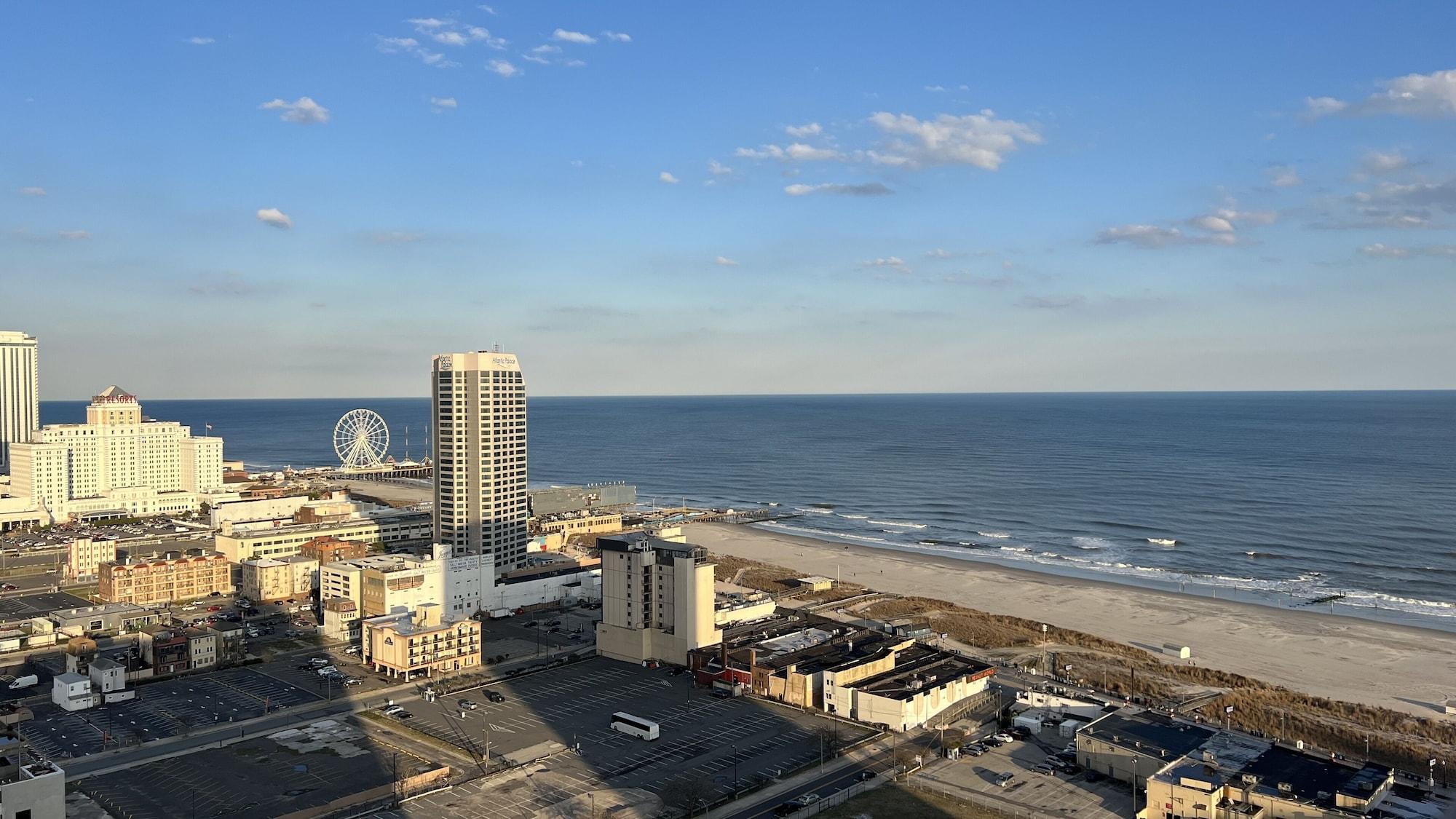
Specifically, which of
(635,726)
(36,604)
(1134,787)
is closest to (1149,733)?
(1134,787)

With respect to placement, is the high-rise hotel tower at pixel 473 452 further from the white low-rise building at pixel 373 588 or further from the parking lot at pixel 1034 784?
the parking lot at pixel 1034 784

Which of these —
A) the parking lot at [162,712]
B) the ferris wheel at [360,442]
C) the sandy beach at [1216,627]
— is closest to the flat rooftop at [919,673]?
the sandy beach at [1216,627]

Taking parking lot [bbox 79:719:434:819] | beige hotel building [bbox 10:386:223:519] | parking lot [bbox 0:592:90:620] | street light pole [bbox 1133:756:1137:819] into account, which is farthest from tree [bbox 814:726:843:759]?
beige hotel building [bbox 10:386:223:519]

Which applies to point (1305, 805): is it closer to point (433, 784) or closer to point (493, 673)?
point (433, 784)

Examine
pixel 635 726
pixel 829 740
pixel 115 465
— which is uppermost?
pixel 115 465

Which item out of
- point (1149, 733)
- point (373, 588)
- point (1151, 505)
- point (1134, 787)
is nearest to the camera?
point (1134, 787)

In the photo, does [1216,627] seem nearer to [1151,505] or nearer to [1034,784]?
[1034,784]

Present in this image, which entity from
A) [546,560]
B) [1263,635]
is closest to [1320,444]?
[1263,635]

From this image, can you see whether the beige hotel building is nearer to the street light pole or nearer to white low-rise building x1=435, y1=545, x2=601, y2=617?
white low-rise building x1=435, y1=545, x2=601, y2=617
